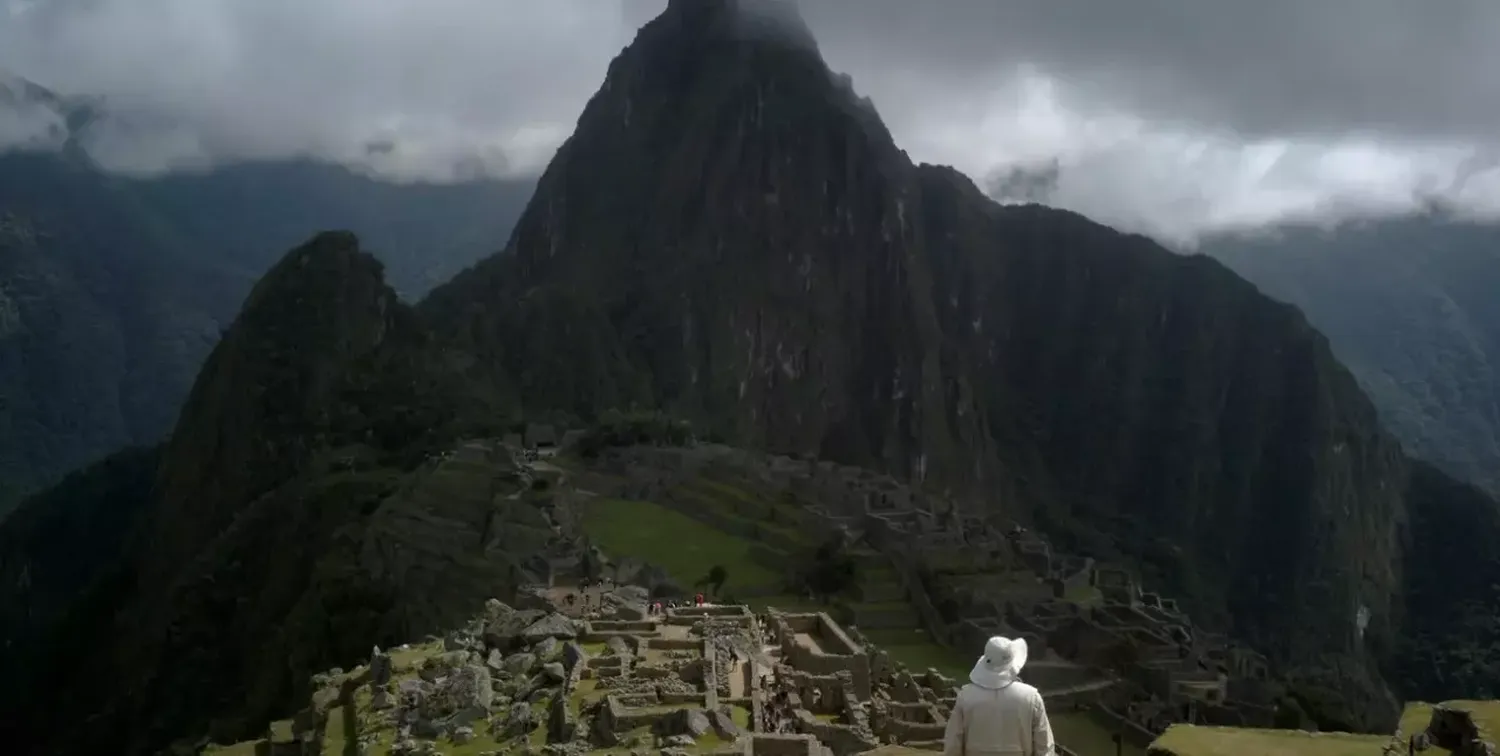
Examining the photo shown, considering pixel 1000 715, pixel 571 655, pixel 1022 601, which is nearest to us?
pixel 1000 715

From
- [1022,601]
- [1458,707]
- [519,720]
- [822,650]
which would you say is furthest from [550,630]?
[1022,601]

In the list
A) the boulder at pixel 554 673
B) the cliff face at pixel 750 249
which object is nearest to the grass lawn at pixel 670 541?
the boulder at pixel 554 673

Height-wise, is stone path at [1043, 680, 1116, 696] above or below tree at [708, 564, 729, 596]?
below

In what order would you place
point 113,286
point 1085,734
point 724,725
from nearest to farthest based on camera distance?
point 724,725
point 1085,734
point 113,286

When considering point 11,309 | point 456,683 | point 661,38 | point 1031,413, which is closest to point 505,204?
point 661,38

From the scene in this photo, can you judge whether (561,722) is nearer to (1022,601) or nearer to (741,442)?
(1022,601)

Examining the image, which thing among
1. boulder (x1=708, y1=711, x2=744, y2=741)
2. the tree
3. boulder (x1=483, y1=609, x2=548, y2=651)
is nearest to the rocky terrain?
the tree

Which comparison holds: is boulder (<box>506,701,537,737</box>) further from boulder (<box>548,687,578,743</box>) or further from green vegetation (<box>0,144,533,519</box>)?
green vegetation (<box>0,144,533,519</box>)
